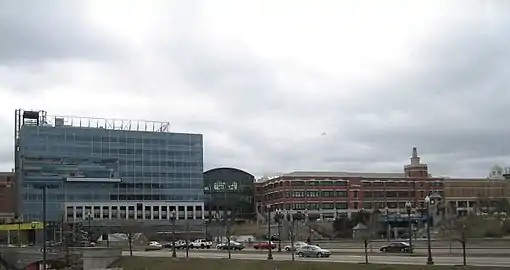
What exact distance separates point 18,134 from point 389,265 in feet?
434

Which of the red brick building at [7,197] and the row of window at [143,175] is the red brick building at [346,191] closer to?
the row of window at [143,175]

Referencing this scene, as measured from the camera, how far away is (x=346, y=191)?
163m

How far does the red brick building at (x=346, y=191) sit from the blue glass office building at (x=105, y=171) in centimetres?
2259

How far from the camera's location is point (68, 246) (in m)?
94.6

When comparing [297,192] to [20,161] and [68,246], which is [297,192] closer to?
[20,161]

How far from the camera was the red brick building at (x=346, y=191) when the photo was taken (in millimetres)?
160500

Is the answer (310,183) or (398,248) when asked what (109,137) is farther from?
(398,248)

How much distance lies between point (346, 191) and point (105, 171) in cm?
5492

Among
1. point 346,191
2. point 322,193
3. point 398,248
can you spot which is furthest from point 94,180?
point 398,248

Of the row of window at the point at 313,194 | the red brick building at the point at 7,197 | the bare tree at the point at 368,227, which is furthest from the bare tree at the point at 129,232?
the red brick building at the point at 7,197

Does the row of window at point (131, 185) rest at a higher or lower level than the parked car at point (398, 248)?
higher

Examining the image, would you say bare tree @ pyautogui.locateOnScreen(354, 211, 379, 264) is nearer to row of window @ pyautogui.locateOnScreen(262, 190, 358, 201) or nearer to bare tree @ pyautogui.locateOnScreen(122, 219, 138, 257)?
row of window @ pyautogui.locateOnScreen(262, 190, 358, 201)

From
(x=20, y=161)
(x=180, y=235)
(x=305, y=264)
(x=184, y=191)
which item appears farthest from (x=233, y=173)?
(x=305, y=264)

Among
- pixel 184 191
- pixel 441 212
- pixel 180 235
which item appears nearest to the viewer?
pixel 441 212
